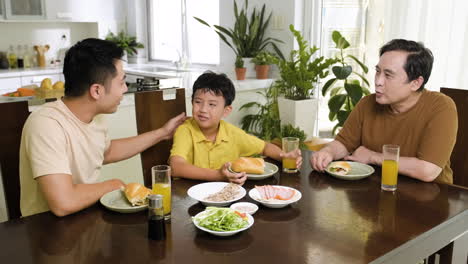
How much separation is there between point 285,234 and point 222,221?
18 centimetres

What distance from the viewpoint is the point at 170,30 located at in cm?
572

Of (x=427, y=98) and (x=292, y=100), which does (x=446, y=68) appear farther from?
(x=427, y=98)

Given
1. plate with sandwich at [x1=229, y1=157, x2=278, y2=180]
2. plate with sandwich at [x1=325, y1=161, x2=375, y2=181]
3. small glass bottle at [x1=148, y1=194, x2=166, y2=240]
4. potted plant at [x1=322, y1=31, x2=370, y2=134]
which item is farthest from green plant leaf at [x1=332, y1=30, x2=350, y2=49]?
small glass bottle at [x1=148, y1=194, x2=166, y2=240]

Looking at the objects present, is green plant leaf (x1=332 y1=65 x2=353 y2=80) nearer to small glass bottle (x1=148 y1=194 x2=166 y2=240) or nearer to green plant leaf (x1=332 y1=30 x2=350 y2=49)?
green plant leaf (x1=332 y1=30 x2=350 y2=49)

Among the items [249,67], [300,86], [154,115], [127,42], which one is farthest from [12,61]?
[154,115]

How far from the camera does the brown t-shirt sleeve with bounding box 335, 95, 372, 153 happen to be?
7.29 feet

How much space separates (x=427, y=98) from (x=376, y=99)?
214mm

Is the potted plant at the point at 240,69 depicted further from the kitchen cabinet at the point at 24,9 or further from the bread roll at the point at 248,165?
the kitchen cabinet at the point at 24,9

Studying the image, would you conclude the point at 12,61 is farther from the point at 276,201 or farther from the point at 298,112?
the point at 276,201

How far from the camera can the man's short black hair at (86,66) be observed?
1.67m

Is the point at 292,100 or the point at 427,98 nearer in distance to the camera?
the point at 427,98

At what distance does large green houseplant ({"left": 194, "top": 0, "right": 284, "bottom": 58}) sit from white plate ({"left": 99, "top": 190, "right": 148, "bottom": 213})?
2.59 m

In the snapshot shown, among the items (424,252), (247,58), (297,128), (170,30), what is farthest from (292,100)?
(170,30)

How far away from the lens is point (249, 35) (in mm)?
4004
